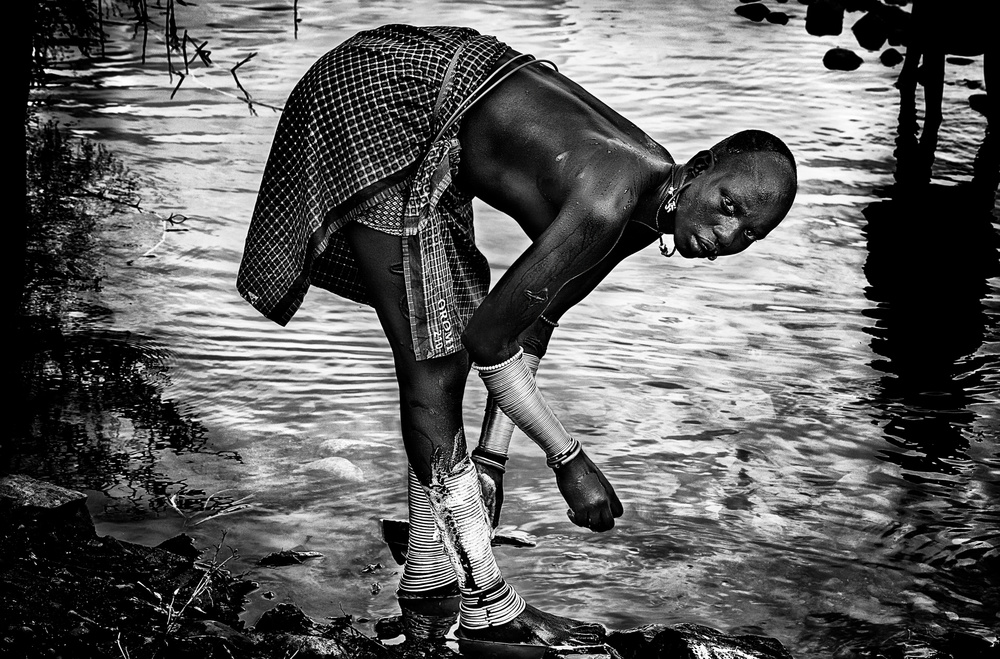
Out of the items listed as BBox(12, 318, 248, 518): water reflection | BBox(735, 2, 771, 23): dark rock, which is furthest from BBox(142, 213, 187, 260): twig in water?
BBox(735, 2, 771, 23): dark rock

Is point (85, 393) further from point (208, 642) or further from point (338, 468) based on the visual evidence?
point (208, 642)

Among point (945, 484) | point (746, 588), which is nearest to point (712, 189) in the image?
point (746, 588)

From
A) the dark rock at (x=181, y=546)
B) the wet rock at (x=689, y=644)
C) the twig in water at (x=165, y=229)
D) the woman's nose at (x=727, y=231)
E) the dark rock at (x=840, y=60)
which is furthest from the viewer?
the dark rock at (x=840, y=60)

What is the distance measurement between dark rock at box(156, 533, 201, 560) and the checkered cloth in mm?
1068

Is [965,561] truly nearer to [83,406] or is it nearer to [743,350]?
[743,350]

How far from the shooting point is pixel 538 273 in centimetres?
280

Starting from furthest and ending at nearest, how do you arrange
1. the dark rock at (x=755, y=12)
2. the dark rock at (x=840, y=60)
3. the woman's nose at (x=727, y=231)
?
the dark rock at (x=755, y=12) → the dark rock at (x=840, y=60) → the woman's nose at (x=727, y=231)

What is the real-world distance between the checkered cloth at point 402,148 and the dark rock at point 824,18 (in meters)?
8.69

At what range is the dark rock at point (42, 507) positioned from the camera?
3.51 meters

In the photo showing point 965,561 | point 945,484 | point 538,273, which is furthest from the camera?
point 945,484

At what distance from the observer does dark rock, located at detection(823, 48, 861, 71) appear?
10.4 m

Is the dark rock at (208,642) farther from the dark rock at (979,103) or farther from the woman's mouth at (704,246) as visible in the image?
the dark rock at (979,103)

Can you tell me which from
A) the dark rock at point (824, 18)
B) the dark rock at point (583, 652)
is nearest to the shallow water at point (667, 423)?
the dark rock at point (583, 652)

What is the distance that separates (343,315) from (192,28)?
6.13 metres
